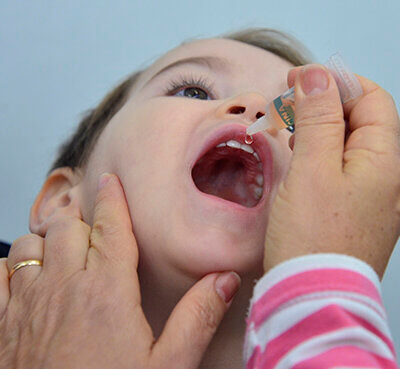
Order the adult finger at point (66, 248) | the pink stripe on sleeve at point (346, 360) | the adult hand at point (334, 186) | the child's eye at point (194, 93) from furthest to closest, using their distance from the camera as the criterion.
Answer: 1. the child's eye at point (194, 93)
2. the adult finger at point (66, 248)
3. the adult hand at point (334, 186)
4. the pink stripe on sleeve at point (346, 360)

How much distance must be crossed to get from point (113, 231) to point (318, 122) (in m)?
0.42

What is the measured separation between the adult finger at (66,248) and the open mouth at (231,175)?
0.27 meters

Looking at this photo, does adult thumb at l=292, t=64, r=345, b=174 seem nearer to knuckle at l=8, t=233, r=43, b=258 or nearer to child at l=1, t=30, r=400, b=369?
child at l=1, t=30, r=400, b=369

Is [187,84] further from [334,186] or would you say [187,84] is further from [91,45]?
[91,45]

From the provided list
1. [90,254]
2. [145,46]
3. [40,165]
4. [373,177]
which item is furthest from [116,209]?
[145,46]

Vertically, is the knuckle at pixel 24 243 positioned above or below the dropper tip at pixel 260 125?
below

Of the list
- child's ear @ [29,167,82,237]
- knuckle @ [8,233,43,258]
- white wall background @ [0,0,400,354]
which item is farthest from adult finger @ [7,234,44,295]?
white wall background @ [0,0,400,354]

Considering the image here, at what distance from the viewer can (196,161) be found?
31.0 inches

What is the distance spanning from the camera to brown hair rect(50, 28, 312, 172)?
119cm

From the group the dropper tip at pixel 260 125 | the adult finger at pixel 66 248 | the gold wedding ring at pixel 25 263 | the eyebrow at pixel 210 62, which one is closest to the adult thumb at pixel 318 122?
the dropper tip at pixel 260 125

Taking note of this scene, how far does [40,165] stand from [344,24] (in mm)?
1313

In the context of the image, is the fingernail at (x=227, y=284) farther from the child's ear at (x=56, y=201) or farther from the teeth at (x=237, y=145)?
the child's ear at (x=56, y=201)

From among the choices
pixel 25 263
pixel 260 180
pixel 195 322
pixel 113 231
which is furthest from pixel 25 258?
pixel 260 180

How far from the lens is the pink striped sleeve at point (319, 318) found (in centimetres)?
47
